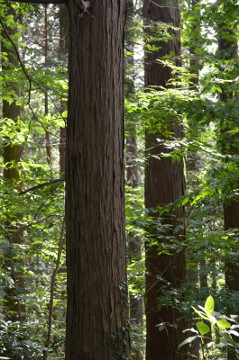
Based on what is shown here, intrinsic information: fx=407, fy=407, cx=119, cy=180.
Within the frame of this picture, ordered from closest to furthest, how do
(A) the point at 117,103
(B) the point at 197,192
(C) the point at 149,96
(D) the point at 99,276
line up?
(D) the point at 99,276 < (A) the point at 117,103 < (C) the point at 149,96 < (B) the point at 197,192

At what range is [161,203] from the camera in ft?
21.0

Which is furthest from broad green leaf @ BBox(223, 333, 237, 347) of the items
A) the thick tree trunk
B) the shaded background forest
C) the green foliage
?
the shaded background forest

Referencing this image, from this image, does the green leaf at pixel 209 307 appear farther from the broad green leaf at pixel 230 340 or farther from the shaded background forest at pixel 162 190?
the shaded background forest at pixel 162 190

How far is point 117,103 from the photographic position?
3.72m

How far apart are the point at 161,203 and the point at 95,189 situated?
304 centimetres

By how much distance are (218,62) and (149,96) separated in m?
1.44

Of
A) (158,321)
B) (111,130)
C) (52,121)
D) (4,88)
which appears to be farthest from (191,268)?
(4,88)

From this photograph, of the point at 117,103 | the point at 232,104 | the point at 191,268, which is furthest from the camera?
the point at 191,268

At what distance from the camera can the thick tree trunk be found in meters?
3.40

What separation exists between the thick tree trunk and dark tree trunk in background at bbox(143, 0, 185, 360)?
2088 mm

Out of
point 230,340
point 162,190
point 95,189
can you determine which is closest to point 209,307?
point 230,340

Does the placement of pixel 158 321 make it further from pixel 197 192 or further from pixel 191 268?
pixel 197 192

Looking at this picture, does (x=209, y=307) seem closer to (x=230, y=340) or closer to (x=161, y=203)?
(x=230, y=340)

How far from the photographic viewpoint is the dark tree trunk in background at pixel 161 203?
6043 millimetres
